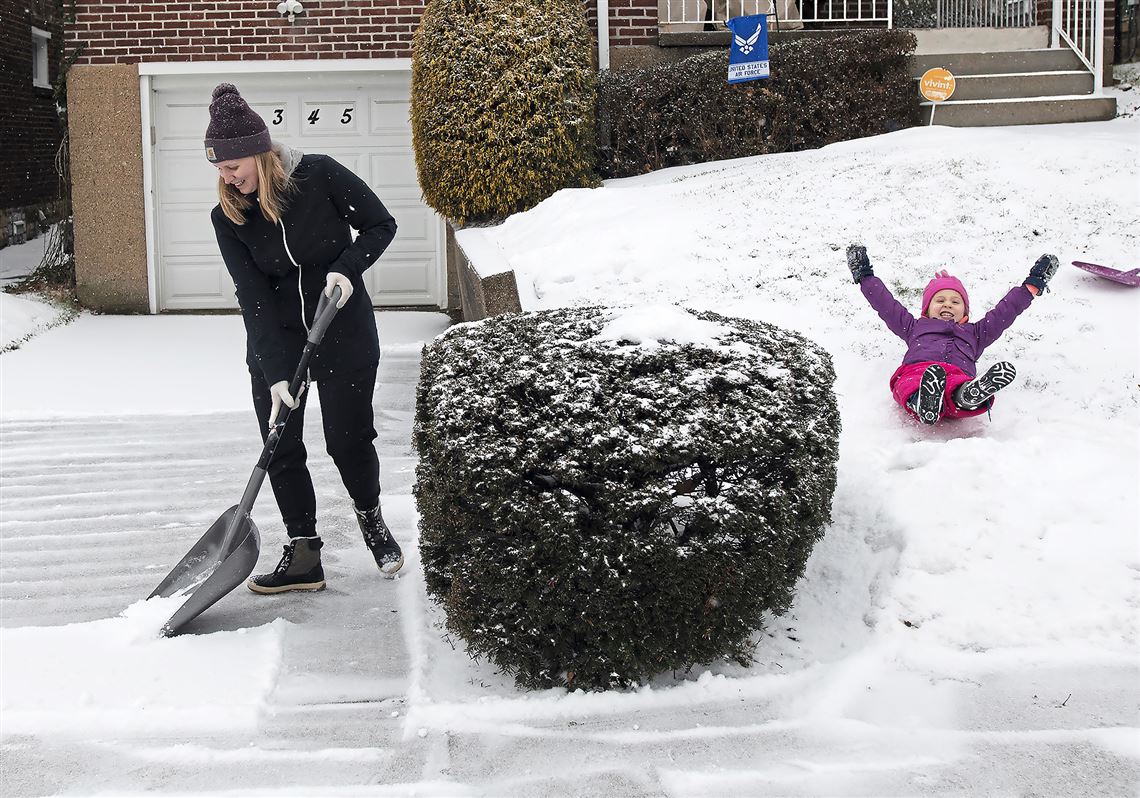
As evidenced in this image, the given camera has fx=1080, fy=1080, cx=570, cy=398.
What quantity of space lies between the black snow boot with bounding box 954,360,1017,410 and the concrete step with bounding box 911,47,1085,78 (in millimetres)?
6912

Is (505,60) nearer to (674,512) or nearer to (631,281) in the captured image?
(631,281)

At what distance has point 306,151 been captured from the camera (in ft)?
36.7

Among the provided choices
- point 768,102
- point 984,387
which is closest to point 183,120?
point 768,102

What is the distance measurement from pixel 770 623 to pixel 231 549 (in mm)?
1912

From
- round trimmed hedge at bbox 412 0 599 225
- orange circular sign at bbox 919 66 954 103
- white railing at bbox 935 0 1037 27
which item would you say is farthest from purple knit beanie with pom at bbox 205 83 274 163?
white railing at bbox 935 0 1037 27

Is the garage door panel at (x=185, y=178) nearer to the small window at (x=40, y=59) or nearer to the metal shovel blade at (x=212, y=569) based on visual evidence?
the small window at (x=40, y=59)

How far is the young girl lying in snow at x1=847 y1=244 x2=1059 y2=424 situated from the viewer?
4.39m

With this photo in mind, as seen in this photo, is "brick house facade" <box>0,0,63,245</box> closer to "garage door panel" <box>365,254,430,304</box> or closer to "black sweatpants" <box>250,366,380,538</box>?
"garage door panel" <box>365,254,430,304</box>

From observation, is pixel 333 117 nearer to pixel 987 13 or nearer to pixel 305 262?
pixel 305 262

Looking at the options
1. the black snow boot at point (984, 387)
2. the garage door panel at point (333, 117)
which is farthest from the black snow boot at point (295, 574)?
the garage door panel at point (333, 117)

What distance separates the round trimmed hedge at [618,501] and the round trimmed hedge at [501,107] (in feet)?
18.3

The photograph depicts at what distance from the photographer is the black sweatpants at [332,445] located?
403 cm

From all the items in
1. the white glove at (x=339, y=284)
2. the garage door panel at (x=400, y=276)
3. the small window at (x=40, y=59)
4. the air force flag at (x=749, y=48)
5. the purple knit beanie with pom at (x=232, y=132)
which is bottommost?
the garage door panel at (x=400, y=276)

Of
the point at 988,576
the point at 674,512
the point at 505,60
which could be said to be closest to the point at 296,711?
the point at 674,512
